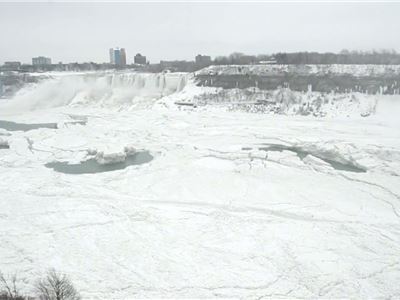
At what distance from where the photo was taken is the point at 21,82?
125ft

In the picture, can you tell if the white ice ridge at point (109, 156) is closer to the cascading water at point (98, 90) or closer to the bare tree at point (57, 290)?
the bare tree at point (57, 290)

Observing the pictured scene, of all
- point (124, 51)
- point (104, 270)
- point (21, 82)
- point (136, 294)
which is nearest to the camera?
point (136, 294)

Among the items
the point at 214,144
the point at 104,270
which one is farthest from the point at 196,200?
the point at 214,144

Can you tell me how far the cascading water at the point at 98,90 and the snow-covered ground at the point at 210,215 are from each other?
1484cm

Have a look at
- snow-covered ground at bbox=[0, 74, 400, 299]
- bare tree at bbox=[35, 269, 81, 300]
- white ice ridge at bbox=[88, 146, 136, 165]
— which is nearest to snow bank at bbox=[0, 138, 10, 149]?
snow-covered ground at bbox=[0, 74, 400, 299]

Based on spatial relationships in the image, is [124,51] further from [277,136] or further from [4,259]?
[4,259]

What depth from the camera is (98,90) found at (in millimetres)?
35125

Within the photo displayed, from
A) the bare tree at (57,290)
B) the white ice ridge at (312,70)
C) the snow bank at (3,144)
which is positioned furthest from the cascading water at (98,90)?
the bare tree at (57,290)

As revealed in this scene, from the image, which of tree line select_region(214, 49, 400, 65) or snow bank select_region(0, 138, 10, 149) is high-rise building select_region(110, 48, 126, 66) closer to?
tree line select_region(214, 49, 400, 65)

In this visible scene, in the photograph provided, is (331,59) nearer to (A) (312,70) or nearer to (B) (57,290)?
(A) (312,70)

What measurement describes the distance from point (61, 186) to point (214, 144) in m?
6.88

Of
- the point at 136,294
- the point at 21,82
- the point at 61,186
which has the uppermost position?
the point at 21,82

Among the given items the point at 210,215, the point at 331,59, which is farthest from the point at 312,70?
the point at 210,215

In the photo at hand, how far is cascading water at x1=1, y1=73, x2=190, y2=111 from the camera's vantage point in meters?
31.3
